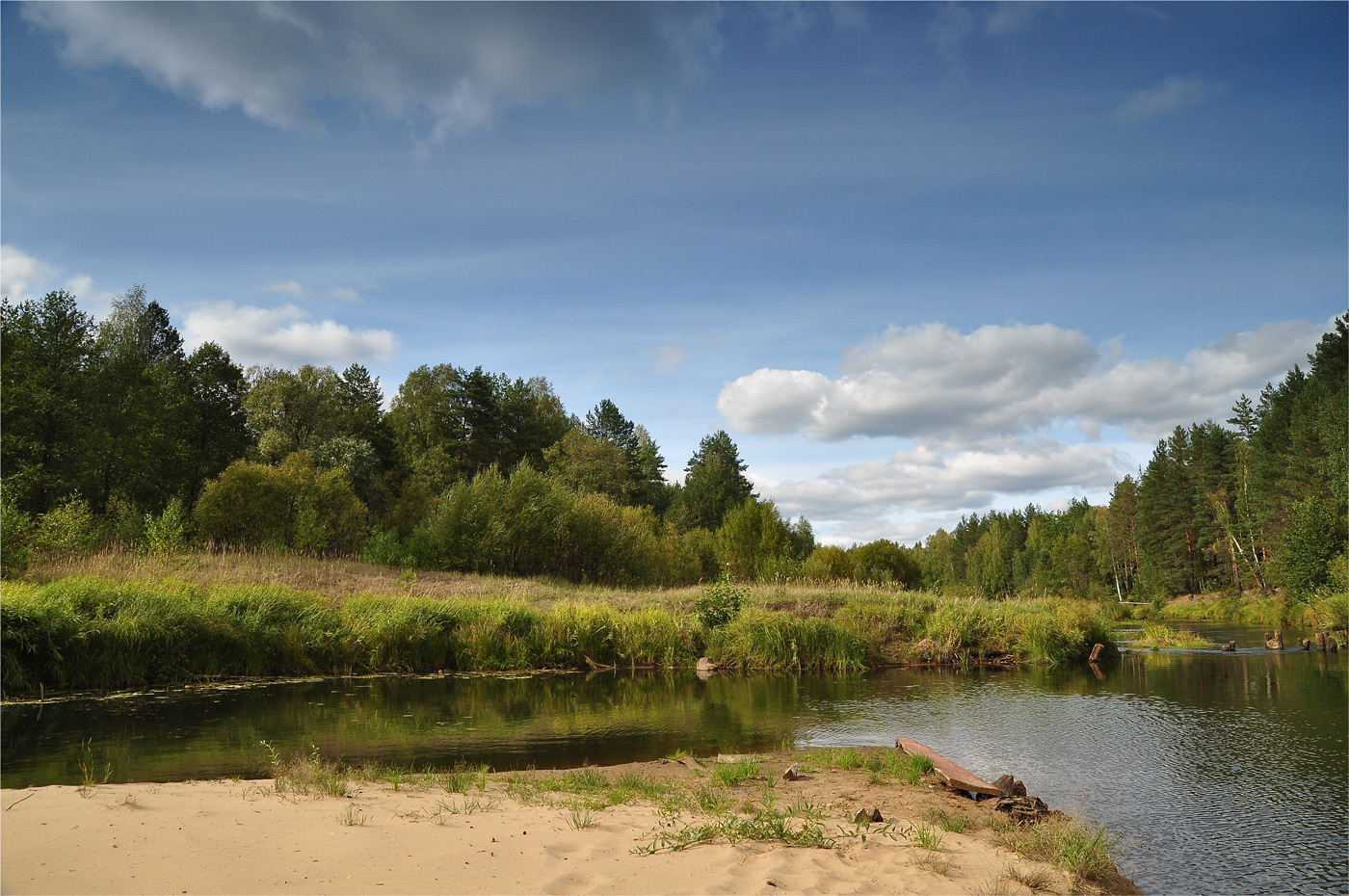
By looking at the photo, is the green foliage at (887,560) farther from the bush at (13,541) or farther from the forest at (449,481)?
the bush at (13,541)

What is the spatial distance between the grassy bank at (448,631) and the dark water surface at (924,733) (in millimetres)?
1338

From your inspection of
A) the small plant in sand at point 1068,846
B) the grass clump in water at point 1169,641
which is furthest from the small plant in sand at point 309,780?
the grass clump in water at point 1169,641

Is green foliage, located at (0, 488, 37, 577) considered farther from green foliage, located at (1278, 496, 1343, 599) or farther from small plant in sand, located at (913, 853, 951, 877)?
green foliage, located at (1278, 496, 1343, 599)

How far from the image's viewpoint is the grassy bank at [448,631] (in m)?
14.9

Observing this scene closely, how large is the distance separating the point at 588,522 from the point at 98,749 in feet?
98.5

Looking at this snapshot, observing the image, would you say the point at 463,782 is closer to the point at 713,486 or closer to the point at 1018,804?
the point at 1018,804

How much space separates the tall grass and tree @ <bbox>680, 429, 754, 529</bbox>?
146 feet

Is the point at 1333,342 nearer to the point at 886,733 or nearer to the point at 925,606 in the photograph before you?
the point at 925,606

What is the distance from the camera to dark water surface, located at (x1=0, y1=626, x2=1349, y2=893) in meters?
7.28

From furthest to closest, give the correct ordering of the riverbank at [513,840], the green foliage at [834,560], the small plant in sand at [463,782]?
the green foliage at [834,560] → the small plant in sand at [463,782] → the riverbank at [513,840]

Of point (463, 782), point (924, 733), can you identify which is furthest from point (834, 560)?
point (463, 782)

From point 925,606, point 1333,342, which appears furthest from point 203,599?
point 1333,342

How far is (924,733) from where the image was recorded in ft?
37.5

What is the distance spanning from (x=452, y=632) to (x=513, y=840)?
15.2 m
